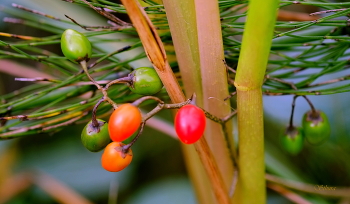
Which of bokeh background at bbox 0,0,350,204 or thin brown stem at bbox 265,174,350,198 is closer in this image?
thin brown stem at bbox 265,174,350,198

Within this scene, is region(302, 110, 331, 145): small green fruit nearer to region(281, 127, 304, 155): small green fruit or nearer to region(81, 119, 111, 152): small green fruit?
region(281, 127, 304, 155): small green fruit

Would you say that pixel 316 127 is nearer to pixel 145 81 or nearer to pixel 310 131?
pixel 310 131

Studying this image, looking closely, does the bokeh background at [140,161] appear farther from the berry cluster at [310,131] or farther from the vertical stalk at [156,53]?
the vertical stalk at [156,53]

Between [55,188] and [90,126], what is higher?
[90,126]

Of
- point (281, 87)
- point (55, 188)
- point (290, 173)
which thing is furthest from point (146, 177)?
point (281, 87)

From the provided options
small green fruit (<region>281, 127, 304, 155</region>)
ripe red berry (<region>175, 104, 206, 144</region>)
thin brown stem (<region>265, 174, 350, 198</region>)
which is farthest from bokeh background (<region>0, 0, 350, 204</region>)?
ripe red berry (<region>175, 104, 206, 144</region>)

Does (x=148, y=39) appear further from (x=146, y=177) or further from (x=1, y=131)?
(x=146, y=177)
